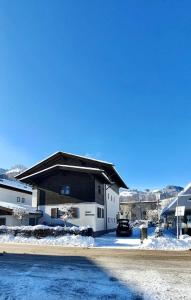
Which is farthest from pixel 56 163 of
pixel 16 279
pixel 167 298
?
pixel 167 298

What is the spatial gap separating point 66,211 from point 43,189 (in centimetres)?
442

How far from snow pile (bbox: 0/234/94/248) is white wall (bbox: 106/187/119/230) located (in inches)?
631

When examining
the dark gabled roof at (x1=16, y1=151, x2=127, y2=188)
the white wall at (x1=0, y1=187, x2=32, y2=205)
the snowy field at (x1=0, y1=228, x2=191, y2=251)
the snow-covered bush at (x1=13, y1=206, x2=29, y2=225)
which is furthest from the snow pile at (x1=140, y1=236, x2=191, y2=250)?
the white wall at (x1=0, y1=187, x2=32, y2=205)

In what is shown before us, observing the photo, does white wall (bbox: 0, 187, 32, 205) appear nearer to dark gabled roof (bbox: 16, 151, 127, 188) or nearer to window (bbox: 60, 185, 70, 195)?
dark gabled roof (bbox: 16, 151, 127, 188)

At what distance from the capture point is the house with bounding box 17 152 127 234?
118 ft

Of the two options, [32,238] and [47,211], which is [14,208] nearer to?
[47,211]

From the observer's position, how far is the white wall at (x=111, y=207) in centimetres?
4431

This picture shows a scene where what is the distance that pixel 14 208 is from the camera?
36.3m

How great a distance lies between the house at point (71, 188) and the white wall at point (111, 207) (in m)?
2.13

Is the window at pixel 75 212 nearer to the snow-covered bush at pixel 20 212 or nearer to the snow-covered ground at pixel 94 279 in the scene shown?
the snow-covered bush at pixel 20 212

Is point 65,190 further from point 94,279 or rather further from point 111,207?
point 94,279

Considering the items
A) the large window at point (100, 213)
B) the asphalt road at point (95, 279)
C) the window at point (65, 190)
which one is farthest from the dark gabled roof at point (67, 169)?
the asphalt road at point (95, 279)

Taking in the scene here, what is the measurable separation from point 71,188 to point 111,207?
447 inches

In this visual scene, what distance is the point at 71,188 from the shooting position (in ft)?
123
